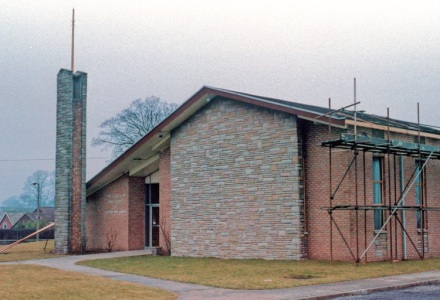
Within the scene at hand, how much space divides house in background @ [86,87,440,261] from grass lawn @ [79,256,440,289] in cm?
108

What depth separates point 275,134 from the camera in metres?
22.0

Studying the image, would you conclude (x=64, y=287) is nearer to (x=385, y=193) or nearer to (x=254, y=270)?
(x=254, y=270)

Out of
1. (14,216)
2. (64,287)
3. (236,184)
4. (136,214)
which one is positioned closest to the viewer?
(64,287)

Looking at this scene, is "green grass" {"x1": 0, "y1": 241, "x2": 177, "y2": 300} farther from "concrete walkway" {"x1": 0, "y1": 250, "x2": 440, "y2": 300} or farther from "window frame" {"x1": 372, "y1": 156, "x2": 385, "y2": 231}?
"window frame" {"x1": 372, "y1": 156, "x2": 385, "y2": 231}

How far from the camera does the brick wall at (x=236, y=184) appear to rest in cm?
2155

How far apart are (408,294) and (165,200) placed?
14934 millimetres

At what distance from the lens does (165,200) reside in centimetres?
2714

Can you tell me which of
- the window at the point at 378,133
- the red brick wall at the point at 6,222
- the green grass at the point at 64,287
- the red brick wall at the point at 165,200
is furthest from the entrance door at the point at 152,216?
the red brick wall at the point at 6,222

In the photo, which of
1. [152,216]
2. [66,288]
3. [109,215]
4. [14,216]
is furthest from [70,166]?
[14,216]

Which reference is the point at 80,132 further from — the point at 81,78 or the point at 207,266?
the point at 207,266

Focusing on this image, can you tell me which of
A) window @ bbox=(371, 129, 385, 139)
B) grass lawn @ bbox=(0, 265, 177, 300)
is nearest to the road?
grass lawn @ bbox=(0, 265, 177, 300)

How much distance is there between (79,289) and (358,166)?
10.8 metres

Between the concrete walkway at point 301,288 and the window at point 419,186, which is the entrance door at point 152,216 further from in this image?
the window at point 419,186

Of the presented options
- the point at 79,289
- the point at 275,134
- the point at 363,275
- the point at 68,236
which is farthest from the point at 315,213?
the point at 68,236
